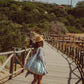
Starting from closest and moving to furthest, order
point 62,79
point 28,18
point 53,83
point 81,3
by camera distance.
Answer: point 53,83 < point 62,79 < point 28,18 < point 81,3

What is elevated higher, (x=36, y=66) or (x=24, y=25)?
(x=24, y=25)

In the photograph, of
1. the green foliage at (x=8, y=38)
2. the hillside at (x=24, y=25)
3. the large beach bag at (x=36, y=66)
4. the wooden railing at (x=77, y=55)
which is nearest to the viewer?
the large beach bag at (x=36, y=66)

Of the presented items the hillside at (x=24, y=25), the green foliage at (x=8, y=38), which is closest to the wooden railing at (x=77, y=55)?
the hillside at (x=24, y=25)

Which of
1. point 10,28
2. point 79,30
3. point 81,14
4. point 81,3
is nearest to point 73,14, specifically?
point 81,14

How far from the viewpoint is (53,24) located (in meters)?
32.1

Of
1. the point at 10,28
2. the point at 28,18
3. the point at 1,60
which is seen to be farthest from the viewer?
the point at 28,18

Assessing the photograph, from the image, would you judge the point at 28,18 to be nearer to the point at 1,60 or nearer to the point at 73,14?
the point at 73,14

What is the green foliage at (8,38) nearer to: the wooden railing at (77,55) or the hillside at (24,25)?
the hillside at (24,25)

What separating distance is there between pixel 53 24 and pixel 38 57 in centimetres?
2906

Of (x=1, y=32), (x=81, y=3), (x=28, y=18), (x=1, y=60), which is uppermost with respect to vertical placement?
(x=81, y=3)

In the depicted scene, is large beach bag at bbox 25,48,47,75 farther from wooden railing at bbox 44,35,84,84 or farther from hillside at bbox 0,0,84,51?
hillside at bbox 0,0,84,51

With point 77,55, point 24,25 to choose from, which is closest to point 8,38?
point 77,55

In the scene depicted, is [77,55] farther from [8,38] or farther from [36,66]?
[36,66]

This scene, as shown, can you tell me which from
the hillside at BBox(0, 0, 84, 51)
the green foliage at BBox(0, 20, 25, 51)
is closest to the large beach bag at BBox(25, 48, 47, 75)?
the hillside at BBox(0, 0, 84, 51)
